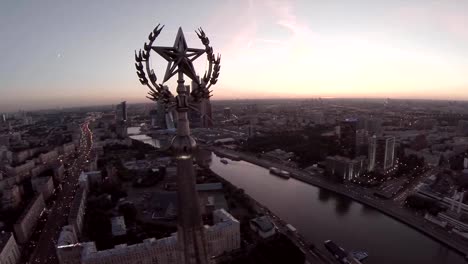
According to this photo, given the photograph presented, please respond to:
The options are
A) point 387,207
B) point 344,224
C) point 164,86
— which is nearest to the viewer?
point 164,86

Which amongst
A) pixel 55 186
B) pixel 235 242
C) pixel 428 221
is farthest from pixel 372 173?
pixel 55 186

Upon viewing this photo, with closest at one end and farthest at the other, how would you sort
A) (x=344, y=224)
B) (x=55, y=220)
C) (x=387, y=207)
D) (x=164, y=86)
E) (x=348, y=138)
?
(x=164, y=86)
(x=344, y=224)
(x=55, y=220)
(x=387, y=207)
(x=348, y=138)

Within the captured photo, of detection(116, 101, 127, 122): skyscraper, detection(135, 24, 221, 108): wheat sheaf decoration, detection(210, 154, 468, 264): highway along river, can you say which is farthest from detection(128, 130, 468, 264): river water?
detection(116, 101, 127, 122): skyscraper

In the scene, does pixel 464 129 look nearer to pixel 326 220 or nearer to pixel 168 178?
pixel 326 220

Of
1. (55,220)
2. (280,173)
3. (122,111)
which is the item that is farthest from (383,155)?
(122,111)

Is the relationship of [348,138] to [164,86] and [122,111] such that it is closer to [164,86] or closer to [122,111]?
[164,86]

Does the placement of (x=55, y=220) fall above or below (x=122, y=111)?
below

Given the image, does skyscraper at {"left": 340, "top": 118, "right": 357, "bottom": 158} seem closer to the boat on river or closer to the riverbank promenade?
the riverbank promenade

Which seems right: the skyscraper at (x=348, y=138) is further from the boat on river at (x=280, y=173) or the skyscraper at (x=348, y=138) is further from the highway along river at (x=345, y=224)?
the highway along river at (x=345, y=224)

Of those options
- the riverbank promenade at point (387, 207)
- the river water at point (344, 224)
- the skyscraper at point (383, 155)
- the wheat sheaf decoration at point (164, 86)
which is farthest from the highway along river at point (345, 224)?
the wheat sheaf decoration at point (164, 86)

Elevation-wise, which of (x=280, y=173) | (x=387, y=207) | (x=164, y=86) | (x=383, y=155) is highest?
(x=164, y=86)
